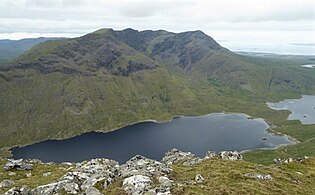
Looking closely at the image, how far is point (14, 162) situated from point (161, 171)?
167ft

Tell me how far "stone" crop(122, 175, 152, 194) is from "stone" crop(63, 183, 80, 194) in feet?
25.4

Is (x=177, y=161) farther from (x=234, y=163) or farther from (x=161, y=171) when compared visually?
(x=161, y=171)

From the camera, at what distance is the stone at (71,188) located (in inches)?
1967

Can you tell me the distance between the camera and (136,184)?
4700 centimetres

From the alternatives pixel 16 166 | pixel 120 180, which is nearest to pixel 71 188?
pixel 120 180

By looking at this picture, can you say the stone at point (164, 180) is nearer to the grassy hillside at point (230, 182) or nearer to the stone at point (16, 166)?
the grassy hillside at point (230, 182)

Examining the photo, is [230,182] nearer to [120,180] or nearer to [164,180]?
[164,180]

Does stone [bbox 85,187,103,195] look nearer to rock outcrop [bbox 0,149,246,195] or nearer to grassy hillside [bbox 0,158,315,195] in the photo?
rock outcrop [bbox 0,149,246,195]

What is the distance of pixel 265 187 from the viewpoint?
163 feet

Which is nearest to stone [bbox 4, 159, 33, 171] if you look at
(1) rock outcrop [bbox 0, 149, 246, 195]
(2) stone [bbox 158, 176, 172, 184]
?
(1) rock outcrop [bbox 0, 149, 246, 195]

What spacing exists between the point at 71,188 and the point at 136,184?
11.2 m

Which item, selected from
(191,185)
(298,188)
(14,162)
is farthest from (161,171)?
(14,162)

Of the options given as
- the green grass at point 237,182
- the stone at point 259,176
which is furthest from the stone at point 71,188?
the stone at point 259,176

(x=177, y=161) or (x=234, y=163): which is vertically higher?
(x=234, y=163)
